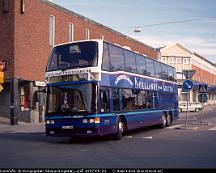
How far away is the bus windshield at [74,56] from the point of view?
54.9 feet

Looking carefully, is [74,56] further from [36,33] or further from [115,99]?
[36,33]

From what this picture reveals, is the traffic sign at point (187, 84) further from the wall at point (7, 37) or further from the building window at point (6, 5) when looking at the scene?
the building window at point (6, 5)

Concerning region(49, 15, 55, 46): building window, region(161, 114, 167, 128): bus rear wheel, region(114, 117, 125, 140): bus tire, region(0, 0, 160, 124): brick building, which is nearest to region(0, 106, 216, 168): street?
region(114, 117, 125, 140): bus tire

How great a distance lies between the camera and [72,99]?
16578 millimetres

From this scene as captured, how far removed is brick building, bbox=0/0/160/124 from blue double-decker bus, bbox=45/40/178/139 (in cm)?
1092

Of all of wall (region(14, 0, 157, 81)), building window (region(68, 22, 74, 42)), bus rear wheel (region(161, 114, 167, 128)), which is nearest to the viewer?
bus rear wheel (region(161, 114, 167, 128))

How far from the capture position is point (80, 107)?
16.4 metres

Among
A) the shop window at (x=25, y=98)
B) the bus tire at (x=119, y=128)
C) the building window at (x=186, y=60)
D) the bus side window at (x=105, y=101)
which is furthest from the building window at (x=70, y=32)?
the building window at (x=186, y=60)

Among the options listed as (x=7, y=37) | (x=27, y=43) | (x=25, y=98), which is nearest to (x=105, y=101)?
(x=7, y=37)

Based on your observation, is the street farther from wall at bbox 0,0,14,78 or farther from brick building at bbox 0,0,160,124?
wall at bbox 0,0,14,78

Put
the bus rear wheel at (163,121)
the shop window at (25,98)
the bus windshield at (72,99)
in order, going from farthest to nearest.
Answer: the shop window at (25,98) < the bus rear wheel at (163,121) < the bus windshield at (72,99)

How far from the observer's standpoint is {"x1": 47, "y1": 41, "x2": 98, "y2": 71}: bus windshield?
54.9 ft

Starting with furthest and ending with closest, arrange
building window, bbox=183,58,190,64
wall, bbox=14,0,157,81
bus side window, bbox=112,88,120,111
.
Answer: building window, bbox=183,58,190,64 → wall, bbox=14,0,157,81 → bus side window, bbox=112,88,120,111

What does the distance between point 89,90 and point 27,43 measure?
1821cm
